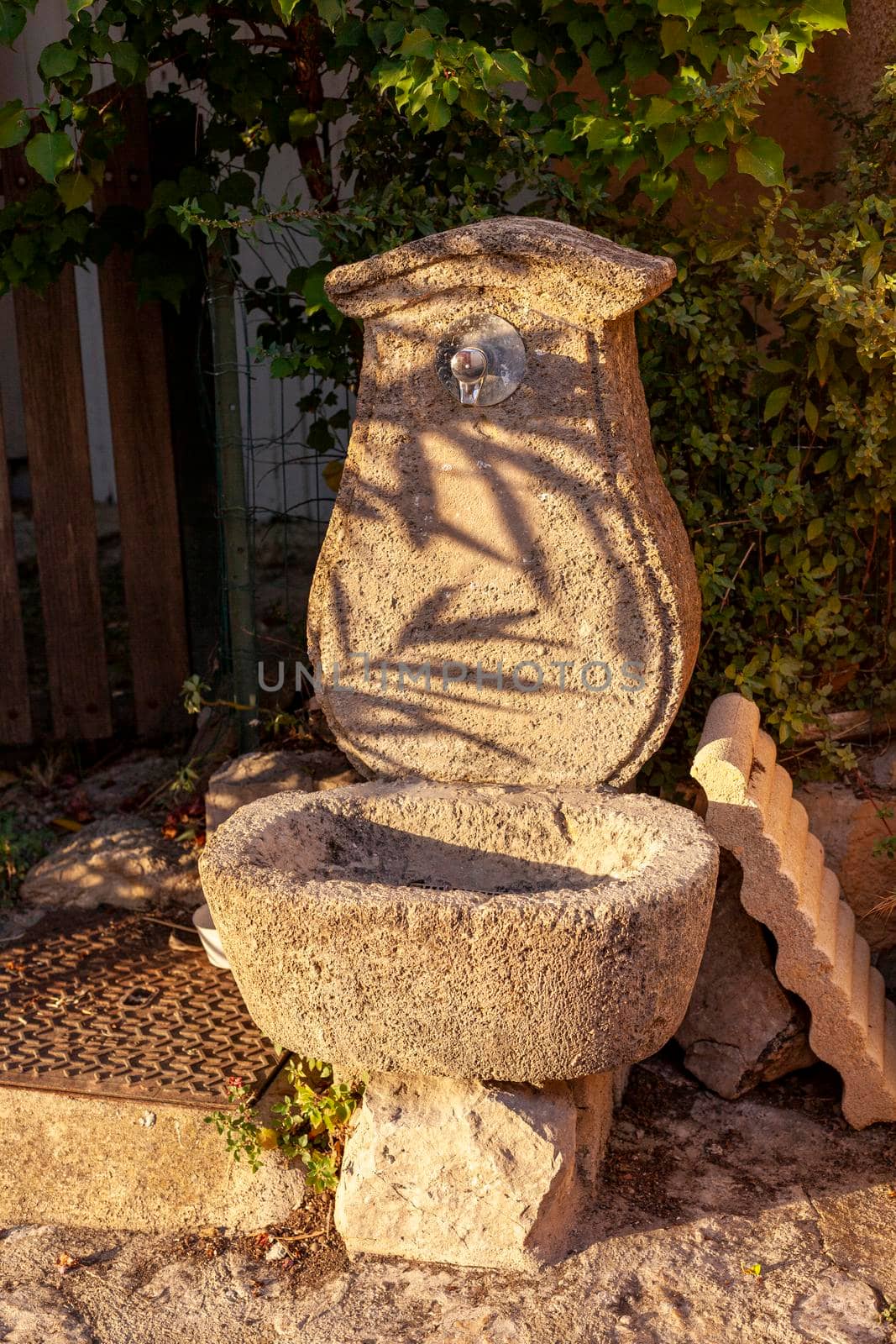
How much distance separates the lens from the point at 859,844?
3.23 meters

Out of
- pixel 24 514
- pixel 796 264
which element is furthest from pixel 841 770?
pixel 24 514

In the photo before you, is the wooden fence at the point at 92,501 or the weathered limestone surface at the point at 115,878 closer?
the weathered limestone surface at the point at 115,878

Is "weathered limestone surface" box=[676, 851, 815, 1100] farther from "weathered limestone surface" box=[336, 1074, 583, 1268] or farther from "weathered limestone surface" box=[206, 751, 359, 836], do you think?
"weathered limestone surface" box=[206, 751, 359, 836]

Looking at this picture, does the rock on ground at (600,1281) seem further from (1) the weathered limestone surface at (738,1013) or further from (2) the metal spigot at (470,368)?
(2) the metal spigot at (470,368)

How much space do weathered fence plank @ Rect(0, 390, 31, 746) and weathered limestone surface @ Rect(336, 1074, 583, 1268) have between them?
250 centimetres

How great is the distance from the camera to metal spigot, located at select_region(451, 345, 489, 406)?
254cm

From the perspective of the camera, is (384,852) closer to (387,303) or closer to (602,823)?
(602,823)

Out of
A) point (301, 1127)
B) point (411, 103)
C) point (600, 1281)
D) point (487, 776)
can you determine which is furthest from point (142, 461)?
point (600, 1281)

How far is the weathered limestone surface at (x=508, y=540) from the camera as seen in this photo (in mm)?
2512

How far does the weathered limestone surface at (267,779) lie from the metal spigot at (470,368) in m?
1.22

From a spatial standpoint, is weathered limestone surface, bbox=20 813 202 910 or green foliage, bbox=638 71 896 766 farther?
weathered limestone surface, bbox=20 813 202 910

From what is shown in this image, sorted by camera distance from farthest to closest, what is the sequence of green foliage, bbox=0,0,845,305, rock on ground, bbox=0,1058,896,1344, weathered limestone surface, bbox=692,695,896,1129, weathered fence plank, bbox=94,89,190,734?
weathered fence plank, bbox=94,89,190,734
green foliage, bbox=0,0,845,305
weathered limestone surface, bbox=692,695,896,1129
rock on ground, bbox=0,1058,896,1344

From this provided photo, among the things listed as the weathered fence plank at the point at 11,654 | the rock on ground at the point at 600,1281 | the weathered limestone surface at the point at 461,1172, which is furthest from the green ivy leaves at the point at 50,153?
the rock on ground at the point at 600,1281

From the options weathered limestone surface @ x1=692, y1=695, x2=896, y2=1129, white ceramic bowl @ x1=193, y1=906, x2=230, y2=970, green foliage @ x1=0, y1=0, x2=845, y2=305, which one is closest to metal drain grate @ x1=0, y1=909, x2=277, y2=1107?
white ceramic bowl @ x1=193, y1=906, x2=230, y2=970
